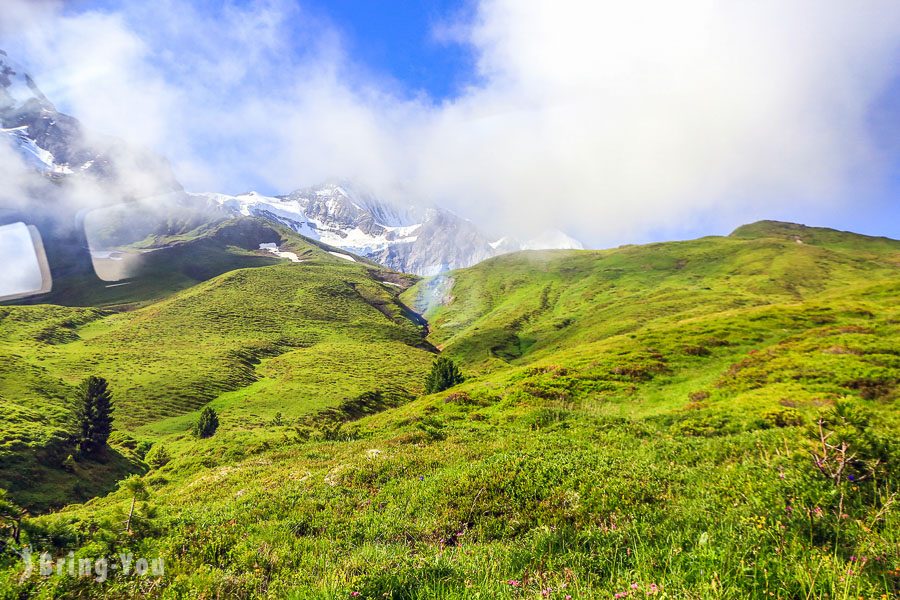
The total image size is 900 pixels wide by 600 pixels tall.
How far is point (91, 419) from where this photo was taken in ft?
145

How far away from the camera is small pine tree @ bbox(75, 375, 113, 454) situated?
43.1m

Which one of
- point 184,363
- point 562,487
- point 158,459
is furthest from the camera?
point 184,363

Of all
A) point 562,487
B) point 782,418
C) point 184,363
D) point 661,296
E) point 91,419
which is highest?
point 661,296

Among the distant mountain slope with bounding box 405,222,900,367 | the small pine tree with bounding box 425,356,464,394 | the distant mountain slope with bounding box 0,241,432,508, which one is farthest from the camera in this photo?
the distant mountain slope with bounding box 405,222,900,367

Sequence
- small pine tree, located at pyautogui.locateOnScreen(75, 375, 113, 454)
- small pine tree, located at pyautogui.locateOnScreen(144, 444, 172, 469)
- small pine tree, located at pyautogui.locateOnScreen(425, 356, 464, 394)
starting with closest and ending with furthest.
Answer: small pine tree, located at pyautogui.locateOnScreen(144, 444, 172, 469)
small pine tree, located at pyautogui.locateOnScreen(75, 375, 113, 454)
small pine tree, located at pyautogui.locateOnScreen(425, 356, 464, 394)

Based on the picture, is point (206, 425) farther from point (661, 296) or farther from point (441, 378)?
point (661, 296)

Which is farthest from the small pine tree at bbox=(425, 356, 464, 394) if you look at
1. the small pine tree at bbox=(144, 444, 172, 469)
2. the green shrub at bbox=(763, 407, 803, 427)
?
the green shrub at bbox=(763, 407, 803, 427)

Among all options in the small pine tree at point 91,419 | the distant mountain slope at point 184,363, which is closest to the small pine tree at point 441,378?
the distant mountain slope at point 184,363

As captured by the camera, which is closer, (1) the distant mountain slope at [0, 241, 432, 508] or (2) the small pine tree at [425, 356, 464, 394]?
(1) the distant mountain slope at [0, 241, 432, 508]

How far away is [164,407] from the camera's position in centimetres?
6994

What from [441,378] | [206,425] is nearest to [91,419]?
[206,425]

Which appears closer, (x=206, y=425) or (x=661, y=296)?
(x=206, y=425)

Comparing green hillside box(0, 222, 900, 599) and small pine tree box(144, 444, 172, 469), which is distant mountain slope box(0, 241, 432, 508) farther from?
small pine tree box(144, 444, 172, 469)

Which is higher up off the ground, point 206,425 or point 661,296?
point 661,296
